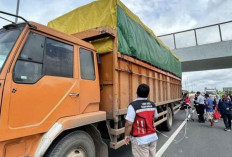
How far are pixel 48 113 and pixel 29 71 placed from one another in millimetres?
620

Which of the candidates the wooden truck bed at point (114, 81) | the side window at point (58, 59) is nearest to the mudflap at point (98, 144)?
the wooden truck bed at point (114, 81)

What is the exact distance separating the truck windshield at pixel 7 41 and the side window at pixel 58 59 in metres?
0.42

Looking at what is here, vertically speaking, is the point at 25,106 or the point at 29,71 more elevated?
the point at 29,71

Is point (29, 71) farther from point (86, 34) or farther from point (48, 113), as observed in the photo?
point (86, 34)

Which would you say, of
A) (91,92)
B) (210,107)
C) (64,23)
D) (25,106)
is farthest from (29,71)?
(210,107)

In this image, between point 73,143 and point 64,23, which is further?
point 64,23

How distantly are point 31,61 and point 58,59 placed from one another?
1.56 feet

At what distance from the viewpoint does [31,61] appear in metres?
2.41

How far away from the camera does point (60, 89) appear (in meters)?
2.69

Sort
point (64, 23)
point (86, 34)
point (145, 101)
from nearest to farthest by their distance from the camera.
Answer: point (145, 101) → point (86, 34) → point (64, 23)

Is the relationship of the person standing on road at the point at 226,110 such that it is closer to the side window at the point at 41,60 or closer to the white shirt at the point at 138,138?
the white shirt at the point at 138,138

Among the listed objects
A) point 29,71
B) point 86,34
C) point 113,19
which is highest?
point 113,19

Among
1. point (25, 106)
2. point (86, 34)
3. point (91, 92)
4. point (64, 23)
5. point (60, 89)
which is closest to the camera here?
point (25, 106)

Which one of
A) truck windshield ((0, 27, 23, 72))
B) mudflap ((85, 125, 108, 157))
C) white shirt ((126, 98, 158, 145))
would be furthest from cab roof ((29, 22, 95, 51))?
mudflap ((85, 125, 108, 157))
